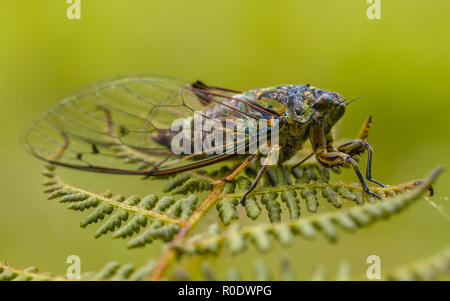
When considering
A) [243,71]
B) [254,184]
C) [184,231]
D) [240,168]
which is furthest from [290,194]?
[243,71]

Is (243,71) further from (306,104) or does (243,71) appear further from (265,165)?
(265,165)

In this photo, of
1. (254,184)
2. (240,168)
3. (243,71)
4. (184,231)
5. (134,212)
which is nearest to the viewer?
(184,231)

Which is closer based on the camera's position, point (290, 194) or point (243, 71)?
point (290, 194)

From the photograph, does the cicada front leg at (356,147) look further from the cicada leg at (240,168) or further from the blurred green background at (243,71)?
the blurred green background at (243,71)

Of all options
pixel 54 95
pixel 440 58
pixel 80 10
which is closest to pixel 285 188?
pixel 440 58

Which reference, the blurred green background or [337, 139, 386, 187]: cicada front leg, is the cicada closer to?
[337, 139, 386, 187]: cicada front leg

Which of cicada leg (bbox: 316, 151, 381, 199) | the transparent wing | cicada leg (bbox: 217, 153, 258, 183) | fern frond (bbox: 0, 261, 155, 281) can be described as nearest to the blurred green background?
the transparent wing

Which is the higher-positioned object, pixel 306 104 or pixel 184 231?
pixel 306 104
